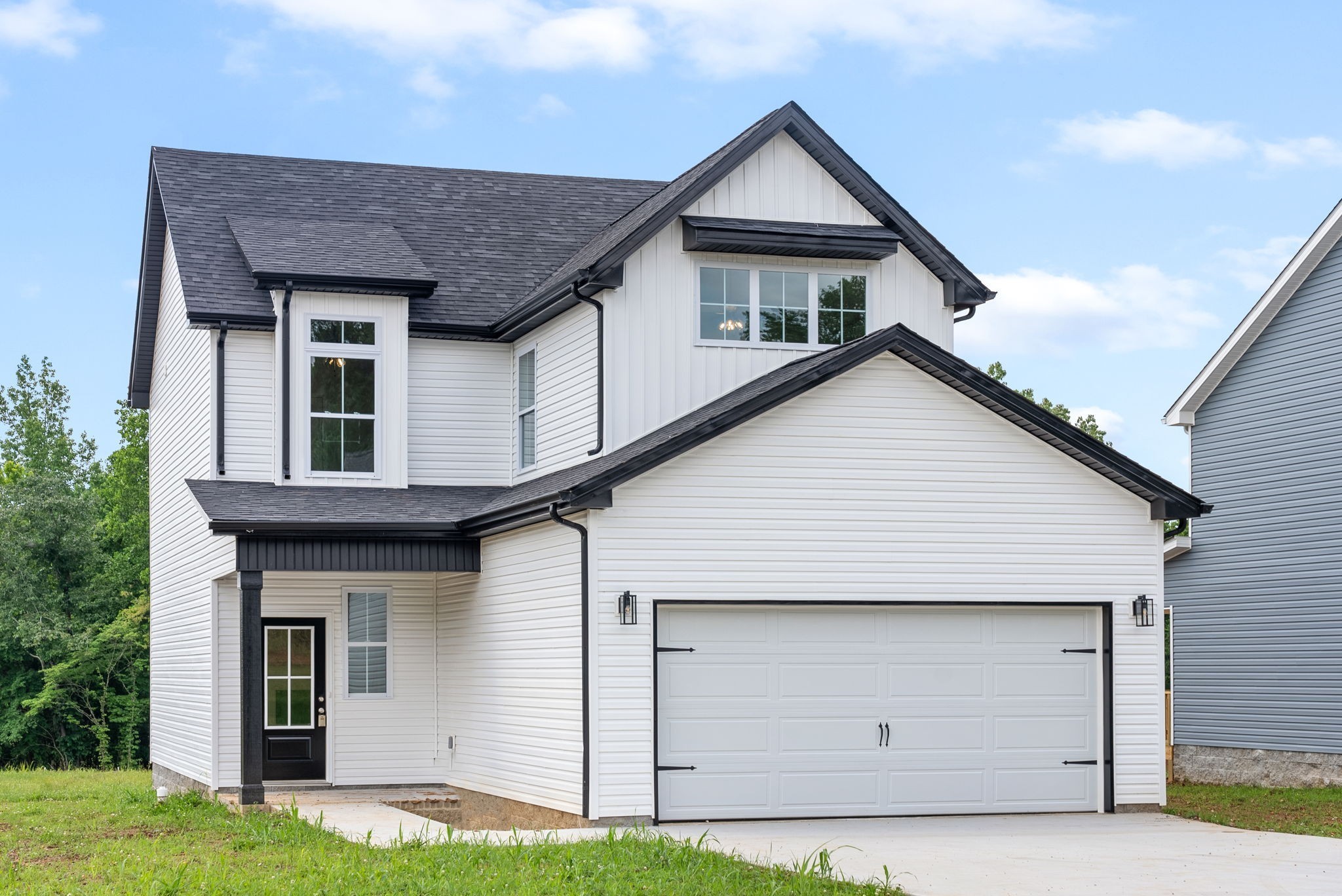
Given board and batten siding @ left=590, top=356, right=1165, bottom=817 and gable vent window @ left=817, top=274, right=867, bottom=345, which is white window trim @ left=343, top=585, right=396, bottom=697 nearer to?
board and batten siding @ left=590, top=356, right=1165, bottom=817

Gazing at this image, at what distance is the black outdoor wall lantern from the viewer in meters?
17.0

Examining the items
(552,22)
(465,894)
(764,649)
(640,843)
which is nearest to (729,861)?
(640,843)

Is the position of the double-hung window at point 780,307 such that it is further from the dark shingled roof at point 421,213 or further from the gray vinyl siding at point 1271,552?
the gray vinyl siding at point 1271,552

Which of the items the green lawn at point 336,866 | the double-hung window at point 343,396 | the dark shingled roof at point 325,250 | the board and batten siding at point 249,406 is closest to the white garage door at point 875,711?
the green lawn at point 336,866

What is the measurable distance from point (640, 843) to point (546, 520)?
4244 millimetres

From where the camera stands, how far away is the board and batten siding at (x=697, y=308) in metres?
18.2

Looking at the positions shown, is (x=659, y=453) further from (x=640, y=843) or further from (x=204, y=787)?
(x=204, y=787)

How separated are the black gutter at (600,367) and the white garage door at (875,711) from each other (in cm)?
285

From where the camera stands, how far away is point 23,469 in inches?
1865

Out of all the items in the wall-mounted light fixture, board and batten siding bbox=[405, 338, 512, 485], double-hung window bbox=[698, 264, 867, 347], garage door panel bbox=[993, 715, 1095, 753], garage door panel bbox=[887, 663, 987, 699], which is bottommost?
garage door panel bbox=[993, 715, 1095, 753]

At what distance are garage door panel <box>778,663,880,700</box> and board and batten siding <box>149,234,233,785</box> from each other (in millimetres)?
6523

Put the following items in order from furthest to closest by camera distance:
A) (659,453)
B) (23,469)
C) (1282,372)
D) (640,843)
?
(23,469), (1282,372), (659,453), (640,843)

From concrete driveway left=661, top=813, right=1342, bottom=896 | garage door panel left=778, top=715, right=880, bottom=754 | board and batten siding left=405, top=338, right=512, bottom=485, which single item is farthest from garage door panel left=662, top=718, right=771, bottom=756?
board and batten siding left=405, top=338, right=512, bottom=485

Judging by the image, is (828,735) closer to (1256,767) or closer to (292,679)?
(292,679)
